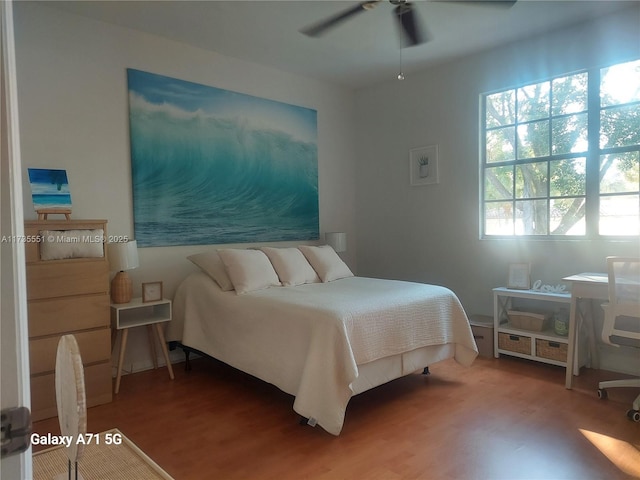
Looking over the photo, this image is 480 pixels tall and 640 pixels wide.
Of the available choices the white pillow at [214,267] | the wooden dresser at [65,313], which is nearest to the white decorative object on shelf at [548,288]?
the white pillow at [214,267]

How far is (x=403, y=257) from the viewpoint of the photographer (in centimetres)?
471

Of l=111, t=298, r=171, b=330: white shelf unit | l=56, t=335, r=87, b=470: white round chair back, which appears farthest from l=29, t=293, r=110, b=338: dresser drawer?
l=56, t=335, r=87, b=470: white round chair back

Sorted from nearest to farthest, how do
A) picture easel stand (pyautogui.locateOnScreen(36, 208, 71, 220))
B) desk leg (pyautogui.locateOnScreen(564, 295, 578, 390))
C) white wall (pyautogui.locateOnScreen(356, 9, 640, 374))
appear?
picture easel stand (pyautogui.locateOnScreen(36, 208, 71, 220)), desk leg (pyautogui.locateOnScreen(564, 295, 578, 390)), white wall (pyautogui.locateOnScreen(356, 9, 640, 374))

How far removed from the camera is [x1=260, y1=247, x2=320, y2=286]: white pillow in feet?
11.3

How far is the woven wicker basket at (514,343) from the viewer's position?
350cm

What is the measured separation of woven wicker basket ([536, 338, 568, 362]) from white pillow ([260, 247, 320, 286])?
1.90 m

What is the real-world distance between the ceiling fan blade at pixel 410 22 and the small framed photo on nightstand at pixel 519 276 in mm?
2086

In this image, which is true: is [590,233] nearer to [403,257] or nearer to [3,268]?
[403,257]

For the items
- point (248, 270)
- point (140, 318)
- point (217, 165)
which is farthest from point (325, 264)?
point (140, 318)

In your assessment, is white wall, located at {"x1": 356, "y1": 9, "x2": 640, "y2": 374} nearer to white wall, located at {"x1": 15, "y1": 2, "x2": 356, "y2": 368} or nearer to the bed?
the bed

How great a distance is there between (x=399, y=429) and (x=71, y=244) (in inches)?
92.3

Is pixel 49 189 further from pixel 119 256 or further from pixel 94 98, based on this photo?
pixel 94 98

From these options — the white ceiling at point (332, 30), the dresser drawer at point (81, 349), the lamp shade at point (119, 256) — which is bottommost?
the dresser drawer at point (81, 349)

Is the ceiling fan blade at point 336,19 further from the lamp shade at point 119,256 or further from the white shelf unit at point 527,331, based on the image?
the white shelf unit at point 527,331
